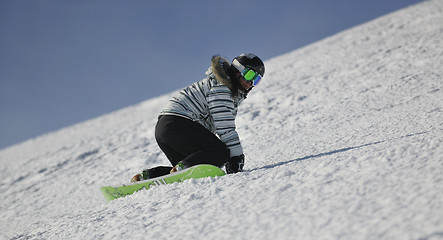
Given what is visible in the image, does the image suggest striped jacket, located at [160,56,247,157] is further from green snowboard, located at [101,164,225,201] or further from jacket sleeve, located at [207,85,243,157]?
green snowboard, located at [101,164,225,201]

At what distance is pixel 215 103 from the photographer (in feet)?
8.39

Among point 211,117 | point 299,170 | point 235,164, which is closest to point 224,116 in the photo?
point 211,117

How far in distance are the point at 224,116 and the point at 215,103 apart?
120 mm

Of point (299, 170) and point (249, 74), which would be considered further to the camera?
point (249, 74)

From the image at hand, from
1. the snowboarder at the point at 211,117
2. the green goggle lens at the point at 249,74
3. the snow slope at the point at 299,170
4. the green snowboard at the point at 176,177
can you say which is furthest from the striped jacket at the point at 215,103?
the snow slope at the point at 299,170

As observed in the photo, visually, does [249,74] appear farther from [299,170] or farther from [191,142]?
[299,170]

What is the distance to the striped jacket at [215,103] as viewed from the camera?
2.56 m

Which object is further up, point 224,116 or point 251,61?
point 251,61

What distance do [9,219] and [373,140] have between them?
389 cm

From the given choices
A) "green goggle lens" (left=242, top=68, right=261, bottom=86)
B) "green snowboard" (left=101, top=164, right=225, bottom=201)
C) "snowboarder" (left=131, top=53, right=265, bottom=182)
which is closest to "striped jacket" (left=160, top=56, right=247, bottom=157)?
"snowboarder" (left=131, top=53, right=265, bottom=182)

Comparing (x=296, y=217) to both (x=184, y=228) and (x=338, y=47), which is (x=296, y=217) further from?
(x=338, y=47)

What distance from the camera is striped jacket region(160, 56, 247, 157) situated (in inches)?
101

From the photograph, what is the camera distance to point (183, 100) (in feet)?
8.85

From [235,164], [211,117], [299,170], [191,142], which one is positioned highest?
[211,117]
